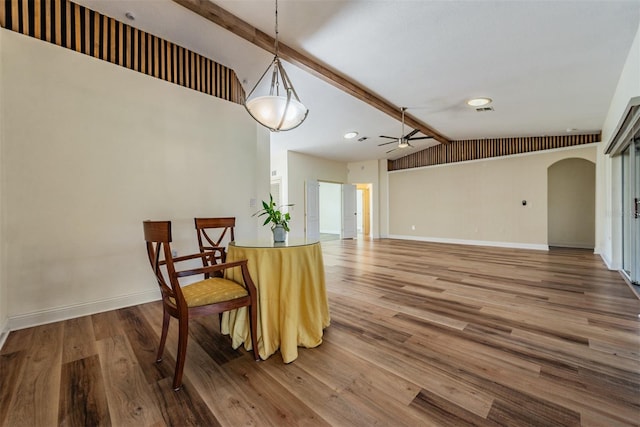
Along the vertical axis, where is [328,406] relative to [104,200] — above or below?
below

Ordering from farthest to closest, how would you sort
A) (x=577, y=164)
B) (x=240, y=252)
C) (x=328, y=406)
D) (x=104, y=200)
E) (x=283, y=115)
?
(x=577, y=164)
(x=104, y=200)
(x=283, y=115)
(x=240, y=252)
(x=328, y=406)

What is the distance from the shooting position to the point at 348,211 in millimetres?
9453

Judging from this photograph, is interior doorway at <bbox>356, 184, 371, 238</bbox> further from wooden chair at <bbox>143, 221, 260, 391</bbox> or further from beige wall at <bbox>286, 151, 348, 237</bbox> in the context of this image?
wooden chair at <bbox>143, 221, 260, 391</bbox>

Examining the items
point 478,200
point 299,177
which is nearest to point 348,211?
point 299,177

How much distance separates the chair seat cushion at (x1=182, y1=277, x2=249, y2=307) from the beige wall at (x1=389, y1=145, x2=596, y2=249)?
7674mm

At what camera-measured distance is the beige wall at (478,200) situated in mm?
6684

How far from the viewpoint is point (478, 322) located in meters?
2.43

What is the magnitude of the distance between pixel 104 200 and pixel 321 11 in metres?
2.89

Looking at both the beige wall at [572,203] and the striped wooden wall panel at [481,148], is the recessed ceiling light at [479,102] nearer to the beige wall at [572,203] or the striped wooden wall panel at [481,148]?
the striped wooden wall panel at [481,148]

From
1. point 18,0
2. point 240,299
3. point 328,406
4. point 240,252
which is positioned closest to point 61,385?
point 240,299

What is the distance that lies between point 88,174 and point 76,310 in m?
1.36

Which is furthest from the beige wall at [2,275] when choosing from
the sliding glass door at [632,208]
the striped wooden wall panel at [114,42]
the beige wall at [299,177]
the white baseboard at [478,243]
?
the white baseboard at [478,243]

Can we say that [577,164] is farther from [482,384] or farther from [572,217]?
[482,384]

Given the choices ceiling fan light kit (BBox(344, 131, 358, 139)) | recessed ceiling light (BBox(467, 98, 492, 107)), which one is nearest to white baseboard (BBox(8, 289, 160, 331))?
ceiling fan light kit (BBox(344, 131, 358, 139))
